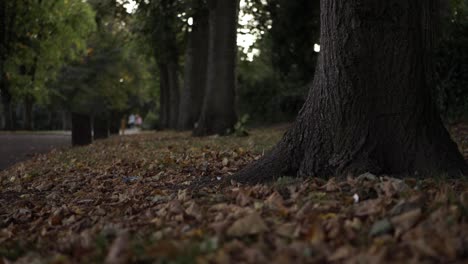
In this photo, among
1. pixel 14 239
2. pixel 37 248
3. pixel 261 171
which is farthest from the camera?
pixel 261 171

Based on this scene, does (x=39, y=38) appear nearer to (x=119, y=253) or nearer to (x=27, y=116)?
(x=27, y=116)

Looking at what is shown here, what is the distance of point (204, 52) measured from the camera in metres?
22.7

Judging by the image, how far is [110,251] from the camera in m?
3.24

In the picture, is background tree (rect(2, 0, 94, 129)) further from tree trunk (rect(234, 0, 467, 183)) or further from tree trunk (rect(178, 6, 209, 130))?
tree trunk (rect(234, 0, 467, 183))

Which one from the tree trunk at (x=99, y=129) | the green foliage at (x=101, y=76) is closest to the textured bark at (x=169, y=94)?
the tree trunk at (x=99, y=129)

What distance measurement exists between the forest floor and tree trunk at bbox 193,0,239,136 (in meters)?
9.81

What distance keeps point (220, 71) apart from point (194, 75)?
20.3 ft

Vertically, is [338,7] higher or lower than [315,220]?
higher

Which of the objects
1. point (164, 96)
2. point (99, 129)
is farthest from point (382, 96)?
point (164, 96)

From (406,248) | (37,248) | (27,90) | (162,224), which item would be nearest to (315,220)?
(406,248)

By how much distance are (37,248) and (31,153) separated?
40.1ft

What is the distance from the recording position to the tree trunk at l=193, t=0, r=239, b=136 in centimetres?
1661

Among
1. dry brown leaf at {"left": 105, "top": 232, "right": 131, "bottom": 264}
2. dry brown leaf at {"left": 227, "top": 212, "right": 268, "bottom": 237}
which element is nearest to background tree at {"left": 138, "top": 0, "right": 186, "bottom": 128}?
dry brown leaf at {"left": 227, "top": 212, "right": 268, "bottom": 237}

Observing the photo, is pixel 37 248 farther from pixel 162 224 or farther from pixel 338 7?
pixel 338 7
